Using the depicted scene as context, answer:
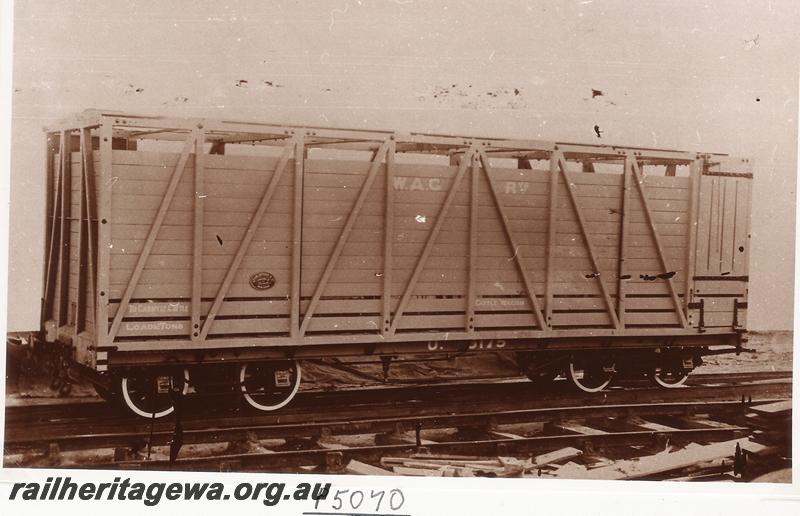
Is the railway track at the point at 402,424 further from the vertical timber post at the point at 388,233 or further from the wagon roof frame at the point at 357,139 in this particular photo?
the wagon roof frame at the point at 357,139

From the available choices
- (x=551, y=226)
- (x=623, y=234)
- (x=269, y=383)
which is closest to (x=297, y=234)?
(x=269, y=383)

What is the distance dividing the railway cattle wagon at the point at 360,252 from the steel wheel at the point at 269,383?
0.02 meters

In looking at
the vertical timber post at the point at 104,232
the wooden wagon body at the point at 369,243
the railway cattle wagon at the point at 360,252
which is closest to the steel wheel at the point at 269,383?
the railway cattle wagon at the point at 360,252

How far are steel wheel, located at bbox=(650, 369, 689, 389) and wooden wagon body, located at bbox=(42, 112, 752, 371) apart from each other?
20.9 inches

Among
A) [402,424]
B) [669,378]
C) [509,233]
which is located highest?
[509,233]

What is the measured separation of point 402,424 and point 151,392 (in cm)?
264

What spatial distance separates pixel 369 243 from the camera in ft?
30.2

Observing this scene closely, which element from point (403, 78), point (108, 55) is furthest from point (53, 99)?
point (403, 78)

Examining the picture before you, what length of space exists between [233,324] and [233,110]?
7.19 feet

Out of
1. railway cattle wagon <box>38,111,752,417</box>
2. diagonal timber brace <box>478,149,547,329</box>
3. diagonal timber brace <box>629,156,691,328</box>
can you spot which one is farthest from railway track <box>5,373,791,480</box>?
diagonal timber brace <box>478,149,547,329</box>

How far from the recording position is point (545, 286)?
9.66 metres

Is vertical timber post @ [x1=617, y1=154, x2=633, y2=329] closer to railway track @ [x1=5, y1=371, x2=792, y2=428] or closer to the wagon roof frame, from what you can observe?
the wagon roof frame

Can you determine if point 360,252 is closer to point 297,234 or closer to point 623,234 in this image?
point 297,234

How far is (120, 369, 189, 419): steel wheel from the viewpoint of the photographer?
8.88 m
